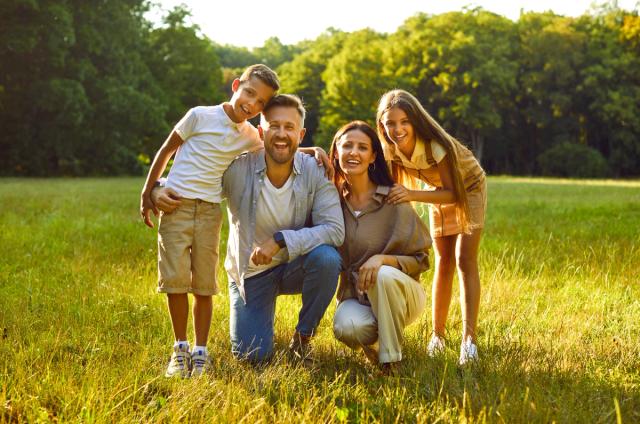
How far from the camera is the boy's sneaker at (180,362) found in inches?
146

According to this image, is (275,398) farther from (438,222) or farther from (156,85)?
(156,85)

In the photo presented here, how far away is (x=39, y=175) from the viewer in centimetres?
3294

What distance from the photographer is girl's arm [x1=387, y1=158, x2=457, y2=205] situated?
418 cm

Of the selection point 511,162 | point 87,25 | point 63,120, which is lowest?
point 511,162

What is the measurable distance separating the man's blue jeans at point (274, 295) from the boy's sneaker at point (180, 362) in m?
0.31

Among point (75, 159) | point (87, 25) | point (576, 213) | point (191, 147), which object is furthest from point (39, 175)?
point (191, 147)

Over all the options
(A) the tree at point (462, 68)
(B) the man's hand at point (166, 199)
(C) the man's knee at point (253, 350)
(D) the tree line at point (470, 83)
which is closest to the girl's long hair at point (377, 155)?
(B) the man's hand at point (166, 199)

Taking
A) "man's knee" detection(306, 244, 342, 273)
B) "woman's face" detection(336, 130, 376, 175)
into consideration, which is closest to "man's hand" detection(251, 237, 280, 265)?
"man's knee" detection(306, 244, 342, 273)

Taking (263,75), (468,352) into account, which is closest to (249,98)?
(263,75)

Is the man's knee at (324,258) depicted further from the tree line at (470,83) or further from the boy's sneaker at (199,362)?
the tree line at (470,83)

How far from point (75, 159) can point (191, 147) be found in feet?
108

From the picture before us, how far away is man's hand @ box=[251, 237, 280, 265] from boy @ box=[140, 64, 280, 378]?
1.14 ft

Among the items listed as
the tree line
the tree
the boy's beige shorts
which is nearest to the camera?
the boy's beige shorts

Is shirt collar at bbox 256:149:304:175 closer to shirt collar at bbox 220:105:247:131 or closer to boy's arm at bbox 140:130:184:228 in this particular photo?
shirt collar at bbox 220:105:247:131
